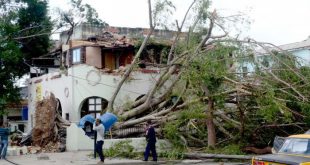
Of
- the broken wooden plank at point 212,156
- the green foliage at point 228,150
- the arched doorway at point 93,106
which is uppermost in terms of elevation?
the arched doorway at point 93,106

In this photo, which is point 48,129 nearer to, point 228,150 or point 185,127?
point 185,127

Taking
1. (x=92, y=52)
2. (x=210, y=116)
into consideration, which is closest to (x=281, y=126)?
(x=210, y=116)

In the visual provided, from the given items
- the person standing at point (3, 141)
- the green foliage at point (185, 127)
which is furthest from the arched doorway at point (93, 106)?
the person standing at point (3, 141)

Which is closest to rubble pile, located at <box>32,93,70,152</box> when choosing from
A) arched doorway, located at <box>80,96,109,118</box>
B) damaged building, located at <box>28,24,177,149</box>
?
damaged building, located at <box>28,24,177,149</box>

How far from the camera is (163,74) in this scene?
2223 centimetres

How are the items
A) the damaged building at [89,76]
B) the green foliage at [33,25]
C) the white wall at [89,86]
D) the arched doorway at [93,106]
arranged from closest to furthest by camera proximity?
1. the white wall at [89,86]
2. the damaged building at [89,76]
3. the arched doorway at [93,106]
4. the green foliage at [33,25]

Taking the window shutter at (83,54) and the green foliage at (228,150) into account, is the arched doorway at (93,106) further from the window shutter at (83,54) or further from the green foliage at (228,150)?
the green foliage at (228,150)

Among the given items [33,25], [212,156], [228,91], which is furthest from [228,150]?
[33,25]

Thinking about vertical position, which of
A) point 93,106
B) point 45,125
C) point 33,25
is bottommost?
point 45,125

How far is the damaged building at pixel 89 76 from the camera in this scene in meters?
25.5

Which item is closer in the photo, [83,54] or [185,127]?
[185,127]

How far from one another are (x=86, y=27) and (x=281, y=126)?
681 inches

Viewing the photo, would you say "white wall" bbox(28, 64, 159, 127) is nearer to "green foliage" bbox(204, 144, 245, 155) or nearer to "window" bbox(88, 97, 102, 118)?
"window" bbox(88, 97, 102, 118)

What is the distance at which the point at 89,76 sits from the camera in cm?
2556
